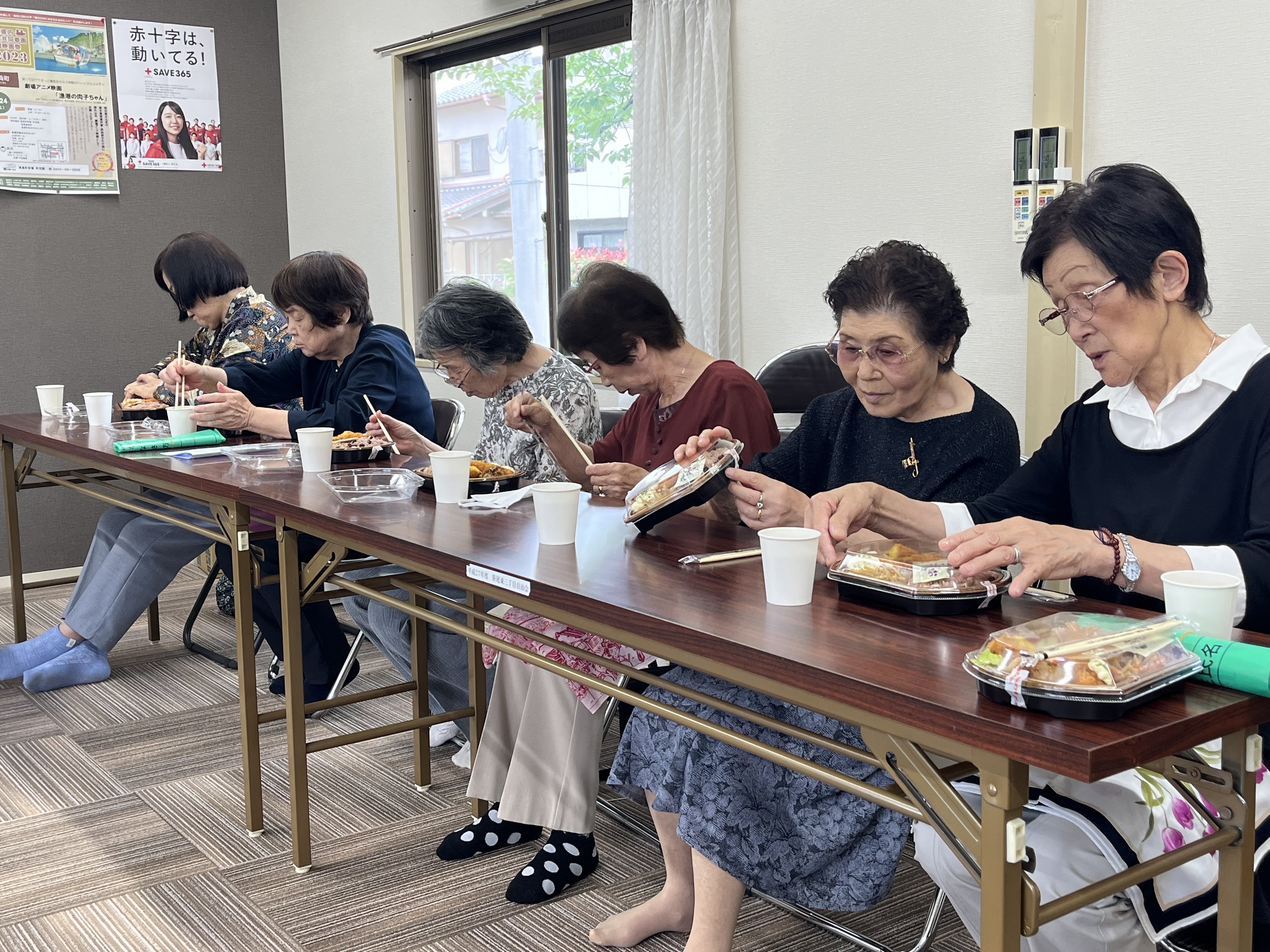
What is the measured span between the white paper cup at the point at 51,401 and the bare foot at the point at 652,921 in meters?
2.72

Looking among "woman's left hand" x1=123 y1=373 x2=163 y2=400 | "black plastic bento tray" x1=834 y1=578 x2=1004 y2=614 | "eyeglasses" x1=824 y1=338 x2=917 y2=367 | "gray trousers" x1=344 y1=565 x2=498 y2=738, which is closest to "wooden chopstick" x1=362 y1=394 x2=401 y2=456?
"gray trousers" x1=344 y1=565 x2=498 y2=738

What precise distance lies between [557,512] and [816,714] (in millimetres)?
477

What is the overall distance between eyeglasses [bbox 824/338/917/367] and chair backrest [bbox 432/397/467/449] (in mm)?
1429

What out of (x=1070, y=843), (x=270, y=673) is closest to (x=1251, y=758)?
(x=1070, y=843)

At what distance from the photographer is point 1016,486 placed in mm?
1764

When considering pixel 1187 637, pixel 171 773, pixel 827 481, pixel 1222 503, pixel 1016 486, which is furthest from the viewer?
pixel 171 773

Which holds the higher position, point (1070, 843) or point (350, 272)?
point (350, 272)

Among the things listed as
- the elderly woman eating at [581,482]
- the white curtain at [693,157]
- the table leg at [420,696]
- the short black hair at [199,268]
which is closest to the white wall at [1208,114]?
the elderly woman eating at [581,482]

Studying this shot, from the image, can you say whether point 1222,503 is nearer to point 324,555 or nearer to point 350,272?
point 324,555

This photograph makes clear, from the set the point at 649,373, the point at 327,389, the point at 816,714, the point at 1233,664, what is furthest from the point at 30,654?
the point at 1233,664

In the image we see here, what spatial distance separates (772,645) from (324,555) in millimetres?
1207

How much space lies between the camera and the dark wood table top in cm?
100

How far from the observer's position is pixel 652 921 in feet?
6.53

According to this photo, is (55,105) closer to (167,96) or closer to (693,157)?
(167,96)
